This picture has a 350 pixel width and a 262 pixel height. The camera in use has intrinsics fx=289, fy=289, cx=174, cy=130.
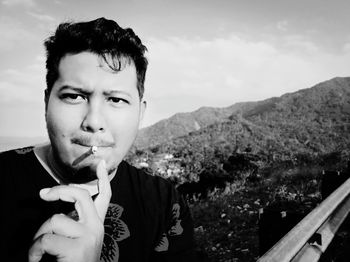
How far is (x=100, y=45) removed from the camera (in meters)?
1.40

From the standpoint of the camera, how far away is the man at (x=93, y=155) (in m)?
1.22

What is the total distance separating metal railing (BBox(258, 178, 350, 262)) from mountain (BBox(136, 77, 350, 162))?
13316mm

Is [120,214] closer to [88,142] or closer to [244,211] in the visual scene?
[88,142]

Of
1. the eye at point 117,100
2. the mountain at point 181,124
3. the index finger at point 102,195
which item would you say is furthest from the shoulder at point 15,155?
the mountain at point 181,124

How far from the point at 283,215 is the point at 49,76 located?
1.77 meters

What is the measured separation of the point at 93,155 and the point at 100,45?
1.77 feet

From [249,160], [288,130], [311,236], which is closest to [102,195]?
[311,236]

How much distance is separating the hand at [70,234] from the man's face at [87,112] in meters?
0.46

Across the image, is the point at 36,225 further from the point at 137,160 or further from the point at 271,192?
the point at 137,160

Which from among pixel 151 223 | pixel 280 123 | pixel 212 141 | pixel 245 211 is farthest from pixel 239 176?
pixel 280 123

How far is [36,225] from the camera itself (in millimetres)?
1273

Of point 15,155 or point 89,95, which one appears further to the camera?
point 15,155

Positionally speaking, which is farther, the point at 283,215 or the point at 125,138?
the point at 283,215

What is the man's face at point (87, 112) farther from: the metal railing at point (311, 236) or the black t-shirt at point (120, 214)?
the metal railing at point (311, 236)
